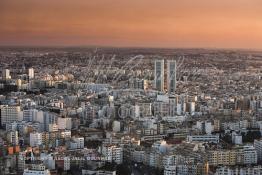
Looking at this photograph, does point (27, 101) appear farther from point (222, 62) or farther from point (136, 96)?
point (222, 62)

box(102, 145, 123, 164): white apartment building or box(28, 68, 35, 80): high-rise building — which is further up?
box(28, 68, 35, 80): high-rise building

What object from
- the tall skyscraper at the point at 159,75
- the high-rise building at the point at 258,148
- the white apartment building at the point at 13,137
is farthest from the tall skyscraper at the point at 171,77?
the white apartment building at the point at 13,137

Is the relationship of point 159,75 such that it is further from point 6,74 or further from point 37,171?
point 37,171

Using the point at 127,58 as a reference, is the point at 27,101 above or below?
below

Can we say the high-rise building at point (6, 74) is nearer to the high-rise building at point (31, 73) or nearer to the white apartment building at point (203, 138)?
the high-rise building at point (31, 73)

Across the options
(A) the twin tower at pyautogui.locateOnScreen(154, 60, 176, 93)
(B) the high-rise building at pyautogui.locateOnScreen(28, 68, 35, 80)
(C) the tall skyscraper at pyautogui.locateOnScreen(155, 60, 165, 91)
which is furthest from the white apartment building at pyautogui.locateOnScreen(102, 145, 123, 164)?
(B) the high-rise building at pyautogui.locateOnScreen(28, 68, 35, 80)

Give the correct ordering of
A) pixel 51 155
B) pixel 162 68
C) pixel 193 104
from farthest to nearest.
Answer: pixel 162 68 < pixel 193 104 < pixel 51 155

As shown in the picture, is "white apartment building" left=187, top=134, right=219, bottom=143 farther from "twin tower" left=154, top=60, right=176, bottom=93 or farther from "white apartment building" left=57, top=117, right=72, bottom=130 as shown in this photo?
"twin tower" left=154, top=60, right=176, bottom=93

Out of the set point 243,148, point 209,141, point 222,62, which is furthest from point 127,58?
point 243,148
